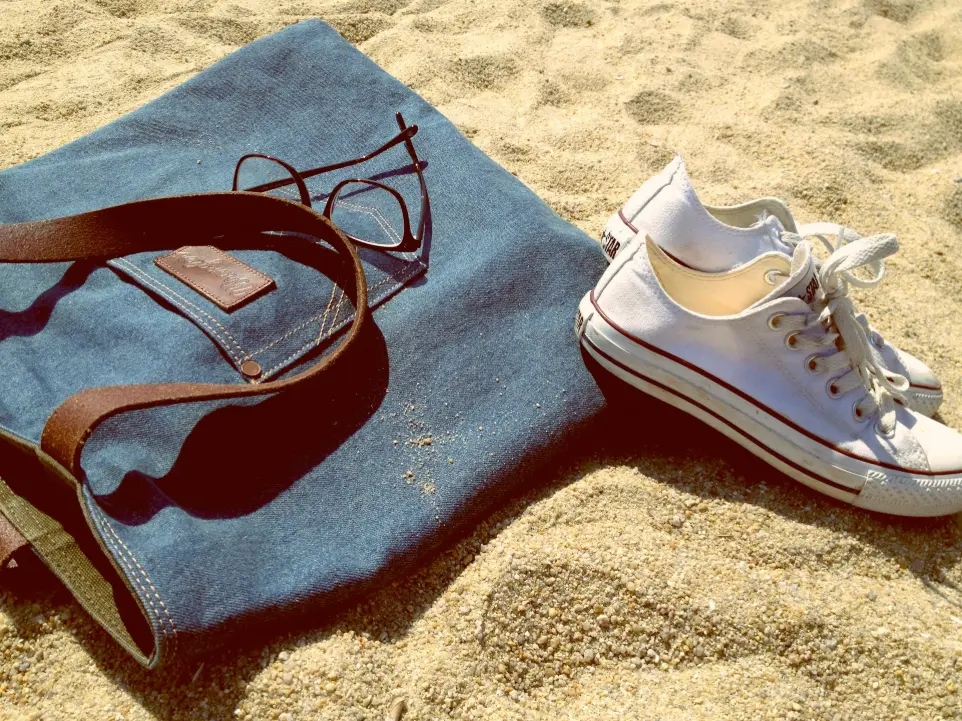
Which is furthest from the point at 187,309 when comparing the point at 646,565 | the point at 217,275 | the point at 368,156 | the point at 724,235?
the point at 724,235

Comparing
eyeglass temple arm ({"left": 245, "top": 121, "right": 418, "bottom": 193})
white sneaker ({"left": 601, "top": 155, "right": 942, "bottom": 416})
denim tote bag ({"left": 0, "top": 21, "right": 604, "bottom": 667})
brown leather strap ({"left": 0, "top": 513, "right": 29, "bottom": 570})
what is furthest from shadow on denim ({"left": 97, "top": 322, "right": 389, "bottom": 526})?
white sneaker ({"left": 601, "top": 155, "right": 942, "bottom": 416})

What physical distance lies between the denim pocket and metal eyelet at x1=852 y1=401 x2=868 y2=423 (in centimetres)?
66

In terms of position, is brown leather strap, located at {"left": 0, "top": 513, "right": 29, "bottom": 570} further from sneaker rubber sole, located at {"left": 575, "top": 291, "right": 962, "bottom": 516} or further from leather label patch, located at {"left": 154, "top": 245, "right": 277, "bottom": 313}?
sneaker rubber sole, located at {"left": 575, "top": 291, "right": 962, "bottom": 516}

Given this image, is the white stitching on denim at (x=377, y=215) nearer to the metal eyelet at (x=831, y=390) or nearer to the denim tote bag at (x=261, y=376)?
the denim tote bag at (x=261, y=376)

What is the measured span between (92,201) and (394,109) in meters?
0.54

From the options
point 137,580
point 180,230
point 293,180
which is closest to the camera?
point 137,580

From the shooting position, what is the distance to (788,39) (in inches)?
85.1

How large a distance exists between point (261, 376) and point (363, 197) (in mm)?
396

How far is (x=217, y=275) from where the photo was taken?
1120 millimetres

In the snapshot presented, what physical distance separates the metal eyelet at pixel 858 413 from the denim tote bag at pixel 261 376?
1.21 ft

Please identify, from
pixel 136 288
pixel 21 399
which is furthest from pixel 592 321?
pixel 21 399

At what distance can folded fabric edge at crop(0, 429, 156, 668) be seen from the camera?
885 mm

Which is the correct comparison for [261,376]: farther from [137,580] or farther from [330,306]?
[137,580]

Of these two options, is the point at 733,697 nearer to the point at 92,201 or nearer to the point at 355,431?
the point at 355,431
